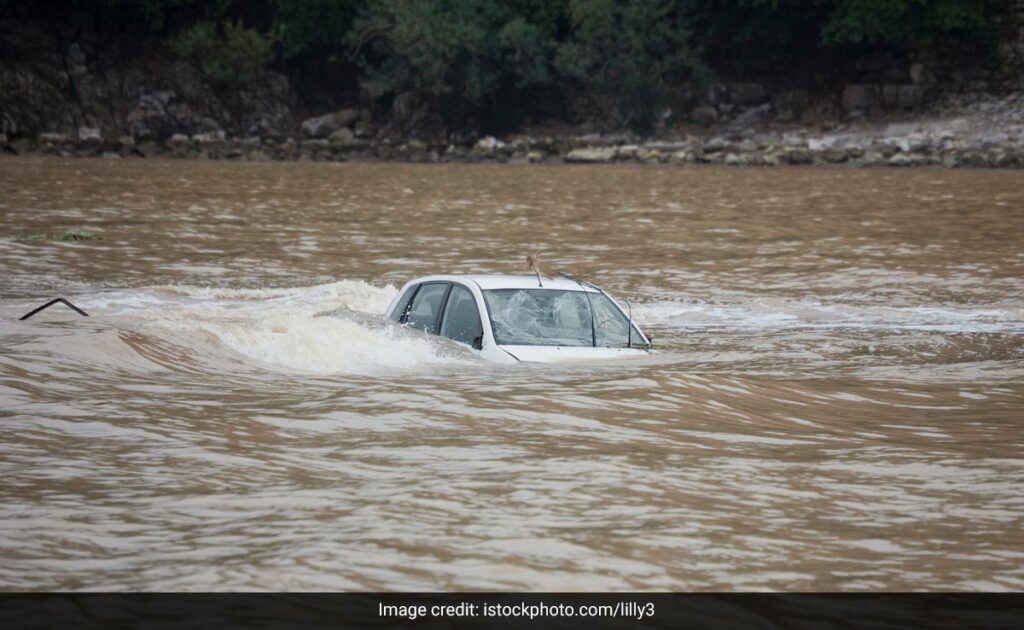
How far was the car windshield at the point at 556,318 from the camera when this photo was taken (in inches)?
476

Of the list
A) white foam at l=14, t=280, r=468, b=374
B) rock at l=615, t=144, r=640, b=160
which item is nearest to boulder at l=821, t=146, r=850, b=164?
rock at l=615, t=144, r=640, b=160

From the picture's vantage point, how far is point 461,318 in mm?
12305

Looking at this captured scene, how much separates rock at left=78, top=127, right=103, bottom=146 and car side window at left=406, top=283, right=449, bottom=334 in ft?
177

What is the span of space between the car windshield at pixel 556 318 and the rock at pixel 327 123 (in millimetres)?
59716

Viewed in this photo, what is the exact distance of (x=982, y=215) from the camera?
3394 cm

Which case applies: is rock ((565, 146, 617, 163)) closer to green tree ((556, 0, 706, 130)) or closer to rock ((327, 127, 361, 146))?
green tree ((556, 0, 706, 130))

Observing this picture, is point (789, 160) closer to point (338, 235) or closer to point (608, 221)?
point (608, 221)

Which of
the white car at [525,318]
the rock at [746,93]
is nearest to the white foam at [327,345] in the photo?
the white car at [525,318]

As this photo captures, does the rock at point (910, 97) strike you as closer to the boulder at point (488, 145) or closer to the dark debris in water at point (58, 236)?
the boulder at point (488, 145)

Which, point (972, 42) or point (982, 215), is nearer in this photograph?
point (982, 215)

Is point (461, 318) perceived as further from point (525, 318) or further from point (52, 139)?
point (52, 139)

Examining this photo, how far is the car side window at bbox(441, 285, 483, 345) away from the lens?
1208cm

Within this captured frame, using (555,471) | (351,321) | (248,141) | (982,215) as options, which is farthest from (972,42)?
(555,471)

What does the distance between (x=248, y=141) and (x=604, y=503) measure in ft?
203
